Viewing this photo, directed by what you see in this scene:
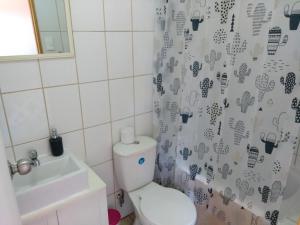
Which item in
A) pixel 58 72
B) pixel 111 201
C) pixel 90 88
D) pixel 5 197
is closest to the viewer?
pixel 5 197

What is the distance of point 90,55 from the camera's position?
4.43 feet

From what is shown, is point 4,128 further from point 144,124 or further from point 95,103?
point 144,124

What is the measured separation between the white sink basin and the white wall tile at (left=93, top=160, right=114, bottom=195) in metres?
0.33

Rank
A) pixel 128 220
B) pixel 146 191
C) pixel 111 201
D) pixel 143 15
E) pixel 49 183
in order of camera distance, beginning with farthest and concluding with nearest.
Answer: pixel 128 220 → pixel 111 201 → pixel 146 191 → pixel 143 15 → pixel 49 183

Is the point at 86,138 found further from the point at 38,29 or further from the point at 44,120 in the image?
the point at 38,29

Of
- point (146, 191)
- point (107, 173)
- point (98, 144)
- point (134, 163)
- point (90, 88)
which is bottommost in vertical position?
point (146, 191)

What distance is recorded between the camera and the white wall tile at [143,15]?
148cm

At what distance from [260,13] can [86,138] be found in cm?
119

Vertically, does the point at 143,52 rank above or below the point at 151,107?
above

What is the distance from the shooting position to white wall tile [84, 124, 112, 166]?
149 cm

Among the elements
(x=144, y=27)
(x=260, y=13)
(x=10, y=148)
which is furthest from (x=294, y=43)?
(x=10, y=148)

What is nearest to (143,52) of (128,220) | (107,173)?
(107,173)

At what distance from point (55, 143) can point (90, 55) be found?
545mm

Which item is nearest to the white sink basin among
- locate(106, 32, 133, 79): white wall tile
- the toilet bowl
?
the toilet bowl
